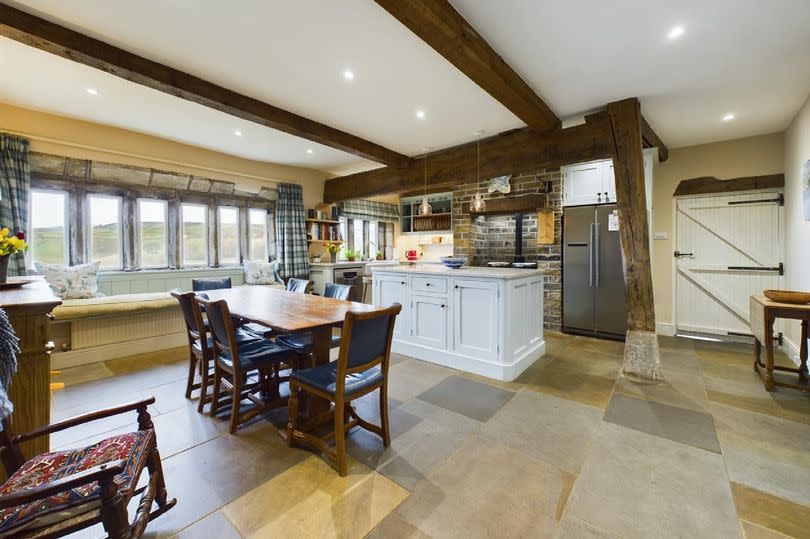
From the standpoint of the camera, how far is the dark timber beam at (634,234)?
3064 mm

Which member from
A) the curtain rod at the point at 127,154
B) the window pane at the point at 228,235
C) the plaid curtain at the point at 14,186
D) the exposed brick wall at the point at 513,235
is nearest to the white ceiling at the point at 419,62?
the curtain rod at the point at 127,154

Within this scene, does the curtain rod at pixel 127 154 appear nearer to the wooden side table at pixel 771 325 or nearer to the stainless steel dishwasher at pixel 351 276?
the stainless steel dishwasher at pixel 351 276

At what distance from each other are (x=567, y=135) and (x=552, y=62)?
1116mm

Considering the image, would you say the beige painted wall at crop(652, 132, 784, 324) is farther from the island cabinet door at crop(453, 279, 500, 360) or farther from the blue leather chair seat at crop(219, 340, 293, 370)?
the blue leather chair seat at crop(219, 340, 293, 370)

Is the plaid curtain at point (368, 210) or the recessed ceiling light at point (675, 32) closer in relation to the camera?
the recessed ceiling light at point (675, 32)

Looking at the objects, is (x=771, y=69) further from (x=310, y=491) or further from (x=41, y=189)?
(x=41, y=189)

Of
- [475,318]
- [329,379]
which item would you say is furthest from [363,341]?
[475,318]

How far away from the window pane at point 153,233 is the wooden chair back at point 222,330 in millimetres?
3104

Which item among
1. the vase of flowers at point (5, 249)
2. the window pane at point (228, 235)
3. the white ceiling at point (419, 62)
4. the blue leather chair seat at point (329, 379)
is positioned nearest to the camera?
the blue leather chair seat at point (329, 379)

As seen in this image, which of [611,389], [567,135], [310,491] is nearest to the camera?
[310,491]

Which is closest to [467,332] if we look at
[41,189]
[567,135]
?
[567,135]

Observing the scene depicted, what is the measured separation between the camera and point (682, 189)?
459cm

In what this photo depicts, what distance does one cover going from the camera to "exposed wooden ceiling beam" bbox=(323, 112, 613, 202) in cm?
339

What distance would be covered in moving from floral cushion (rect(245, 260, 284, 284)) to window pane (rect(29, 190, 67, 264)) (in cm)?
203
